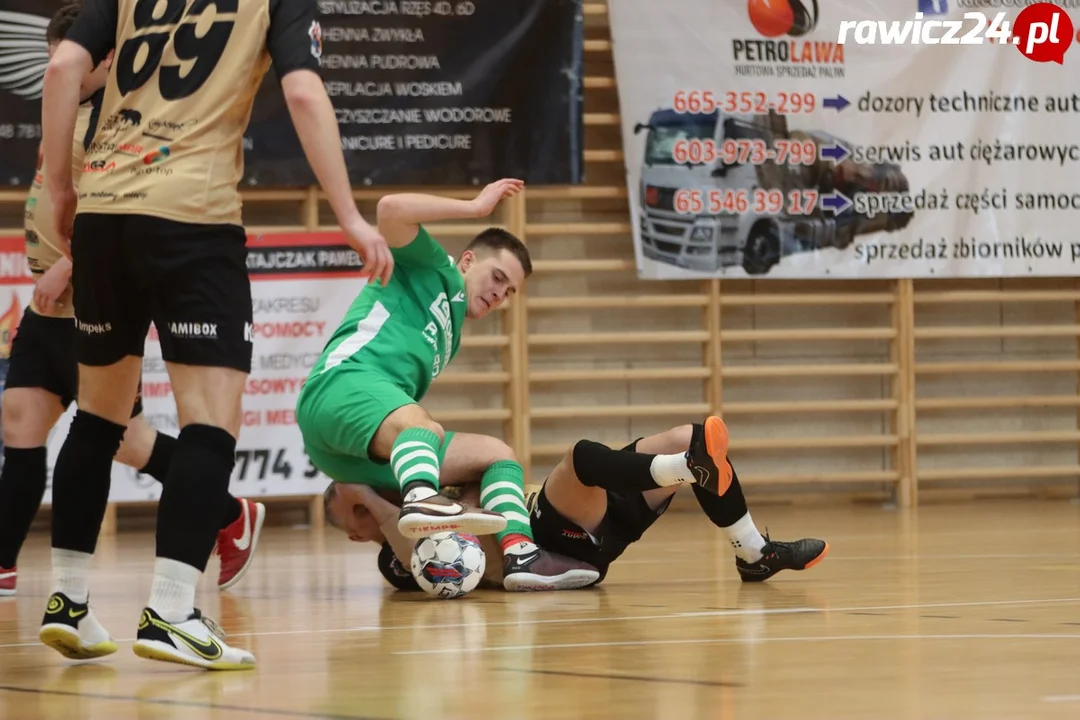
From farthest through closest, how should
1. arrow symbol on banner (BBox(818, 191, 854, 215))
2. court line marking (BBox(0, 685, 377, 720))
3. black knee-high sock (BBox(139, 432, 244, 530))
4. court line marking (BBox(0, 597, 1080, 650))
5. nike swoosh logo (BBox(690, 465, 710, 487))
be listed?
arrow symbol on banner (BBox(818, 191, 854, 215))
black knee-high sock (BBox(139, 432, 244, 530))
nike swoosh logo (BBox(690, 465, 710, 487))
court line marking (BBox(0, 597, 1080, 650))
court line marking (BBox(0, 685, 377, 720))

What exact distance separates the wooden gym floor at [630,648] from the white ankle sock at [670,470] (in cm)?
30

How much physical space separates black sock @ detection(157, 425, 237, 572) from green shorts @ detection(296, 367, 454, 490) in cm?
115

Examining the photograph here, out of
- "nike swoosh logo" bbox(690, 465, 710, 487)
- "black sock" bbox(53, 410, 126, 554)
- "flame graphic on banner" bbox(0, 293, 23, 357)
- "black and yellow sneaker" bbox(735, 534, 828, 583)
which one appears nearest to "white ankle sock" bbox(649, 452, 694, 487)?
"nike swoosh logo" bbox(690, 465, 710, 487)

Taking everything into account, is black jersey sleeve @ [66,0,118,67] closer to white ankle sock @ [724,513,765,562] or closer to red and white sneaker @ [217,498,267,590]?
red and white sneaker @ [217,498,267,590]

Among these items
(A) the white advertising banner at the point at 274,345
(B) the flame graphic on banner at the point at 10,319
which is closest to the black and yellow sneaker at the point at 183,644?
(A) the white advertising banner at the point at 274,345

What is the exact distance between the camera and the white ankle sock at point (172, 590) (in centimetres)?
244

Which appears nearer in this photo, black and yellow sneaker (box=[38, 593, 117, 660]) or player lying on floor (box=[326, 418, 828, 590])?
black and yellow sneaker (box=[38, 593, 117, 660])

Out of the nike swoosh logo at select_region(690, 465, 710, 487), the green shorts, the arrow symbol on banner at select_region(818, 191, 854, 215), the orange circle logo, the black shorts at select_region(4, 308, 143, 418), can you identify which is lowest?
the nike swoosh logo at select_region(690, 465, 710, 487)

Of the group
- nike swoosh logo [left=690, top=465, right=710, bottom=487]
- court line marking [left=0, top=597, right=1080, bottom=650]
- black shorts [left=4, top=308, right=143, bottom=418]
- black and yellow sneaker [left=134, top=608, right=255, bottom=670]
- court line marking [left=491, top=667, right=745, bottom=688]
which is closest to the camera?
court line marking [left=491, top=667, right=745, bottom=688]

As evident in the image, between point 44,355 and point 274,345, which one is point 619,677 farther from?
point 274,345

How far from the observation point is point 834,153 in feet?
24.8

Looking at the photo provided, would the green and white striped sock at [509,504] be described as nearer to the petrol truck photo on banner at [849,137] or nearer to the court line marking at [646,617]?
the court line marking at [646,617]

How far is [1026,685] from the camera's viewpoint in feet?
7.08

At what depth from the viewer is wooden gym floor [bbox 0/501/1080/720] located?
6.82ft
